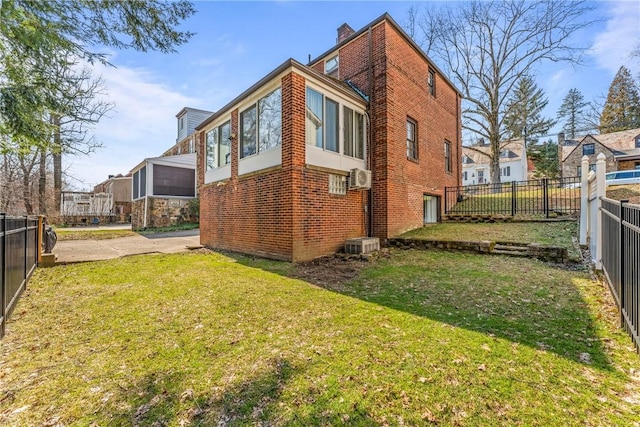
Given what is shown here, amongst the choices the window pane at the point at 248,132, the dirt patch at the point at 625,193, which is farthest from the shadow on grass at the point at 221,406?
the dirt patch at the point at 625,193

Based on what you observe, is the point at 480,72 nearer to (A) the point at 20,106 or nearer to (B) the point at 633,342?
(B) the point at 633,342

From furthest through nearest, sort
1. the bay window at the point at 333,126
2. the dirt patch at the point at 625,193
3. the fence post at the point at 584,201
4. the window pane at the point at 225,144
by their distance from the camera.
Result: the dirt patch at the point at 625,193
the window pane at the point at 225,144
the bay window at the point at 333,126
the fence post at the point at 584,201

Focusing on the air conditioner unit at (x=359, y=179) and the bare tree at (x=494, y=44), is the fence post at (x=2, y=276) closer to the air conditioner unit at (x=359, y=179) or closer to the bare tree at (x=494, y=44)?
the air conditioner unit at (x=359, y=179)

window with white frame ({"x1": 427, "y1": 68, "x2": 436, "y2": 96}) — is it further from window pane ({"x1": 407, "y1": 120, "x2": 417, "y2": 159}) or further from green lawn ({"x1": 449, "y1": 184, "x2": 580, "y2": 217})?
green lawn ({"x1": 449, "y1": 184, "x2": 580, "y2": 217})

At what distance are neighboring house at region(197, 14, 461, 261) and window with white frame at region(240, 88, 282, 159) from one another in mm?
30

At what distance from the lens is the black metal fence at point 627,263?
2513 millimetres

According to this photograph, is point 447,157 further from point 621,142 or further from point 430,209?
point 621,142

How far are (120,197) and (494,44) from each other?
36460mm

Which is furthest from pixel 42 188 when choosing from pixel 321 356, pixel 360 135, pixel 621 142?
pixel 621 142

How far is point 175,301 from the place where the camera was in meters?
4.26

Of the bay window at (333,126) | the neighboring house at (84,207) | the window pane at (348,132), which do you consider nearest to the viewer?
the bay window at (333,126)

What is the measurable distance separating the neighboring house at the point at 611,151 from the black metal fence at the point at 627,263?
3097 cm

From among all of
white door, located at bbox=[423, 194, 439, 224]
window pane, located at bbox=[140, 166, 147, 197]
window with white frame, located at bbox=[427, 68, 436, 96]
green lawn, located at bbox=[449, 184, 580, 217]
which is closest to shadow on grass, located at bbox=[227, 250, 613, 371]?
white door, located at bbox=[423, 194, 439, 224]

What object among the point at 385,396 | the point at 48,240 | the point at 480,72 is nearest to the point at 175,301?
the point at 385,396
